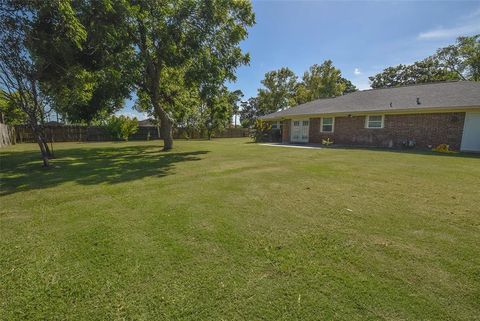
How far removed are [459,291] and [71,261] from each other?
360cm

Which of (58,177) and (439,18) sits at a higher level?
(439,18)

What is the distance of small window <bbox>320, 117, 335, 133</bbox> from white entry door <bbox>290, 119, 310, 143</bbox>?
1.41 m

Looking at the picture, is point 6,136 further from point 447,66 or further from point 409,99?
point 447,66

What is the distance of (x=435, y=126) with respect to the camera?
13352 millimetres

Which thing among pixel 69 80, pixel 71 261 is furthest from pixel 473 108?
pixel 69 80

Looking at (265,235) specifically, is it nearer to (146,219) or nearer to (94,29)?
(146,219)

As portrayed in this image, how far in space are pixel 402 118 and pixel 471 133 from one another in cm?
323

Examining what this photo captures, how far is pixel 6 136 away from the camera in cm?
A: 1630

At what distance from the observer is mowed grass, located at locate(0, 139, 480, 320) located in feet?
6.07

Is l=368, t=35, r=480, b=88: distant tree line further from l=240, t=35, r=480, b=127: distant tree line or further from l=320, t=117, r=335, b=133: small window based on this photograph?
l=320, t=117, r=335, b=133: small window

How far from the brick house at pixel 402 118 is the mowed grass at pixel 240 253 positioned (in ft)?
34.3

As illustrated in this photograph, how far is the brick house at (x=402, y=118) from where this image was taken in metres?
12.6

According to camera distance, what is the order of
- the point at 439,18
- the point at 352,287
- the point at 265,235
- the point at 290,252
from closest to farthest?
the point at 352,287, the point at 290,252, the point at 265,235, the point at 439,18

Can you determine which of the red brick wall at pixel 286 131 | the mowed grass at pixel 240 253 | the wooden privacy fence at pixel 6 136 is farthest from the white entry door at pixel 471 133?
the wooden privacy fence at pixel 6 136
